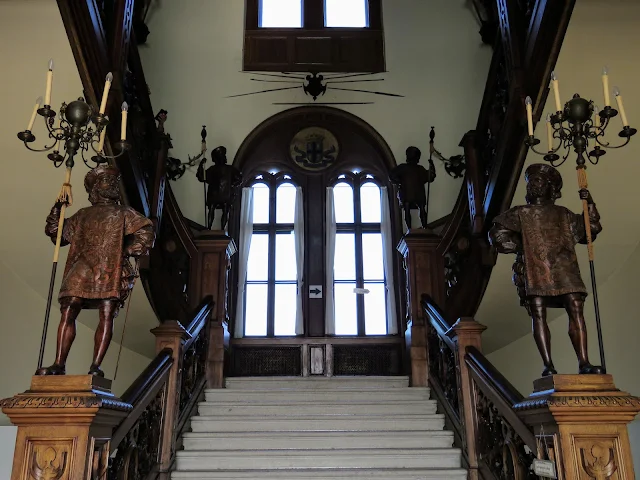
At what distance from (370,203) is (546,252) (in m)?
5.37

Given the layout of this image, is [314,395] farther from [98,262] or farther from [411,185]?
[411,185]

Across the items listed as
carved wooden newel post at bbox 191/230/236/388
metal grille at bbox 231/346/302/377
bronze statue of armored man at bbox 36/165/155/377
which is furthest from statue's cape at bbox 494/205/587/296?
metal grille at bbox 231/346/302/377

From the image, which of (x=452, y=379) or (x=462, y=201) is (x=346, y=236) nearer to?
(x=462, y=201)

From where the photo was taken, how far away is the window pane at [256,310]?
798 cm

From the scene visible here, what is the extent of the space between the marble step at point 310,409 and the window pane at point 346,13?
586 centimetres

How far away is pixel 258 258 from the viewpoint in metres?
8.29

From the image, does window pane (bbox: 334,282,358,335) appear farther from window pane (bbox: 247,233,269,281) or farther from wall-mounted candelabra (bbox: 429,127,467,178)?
wall-mounted candelabra (bbox: 429,127,467,178)

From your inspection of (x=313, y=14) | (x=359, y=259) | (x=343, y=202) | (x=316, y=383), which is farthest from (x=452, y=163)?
(x=316, y=383)

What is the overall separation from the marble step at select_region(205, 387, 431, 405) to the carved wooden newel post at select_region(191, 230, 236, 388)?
1.89ft

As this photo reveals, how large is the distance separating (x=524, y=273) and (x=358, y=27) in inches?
253

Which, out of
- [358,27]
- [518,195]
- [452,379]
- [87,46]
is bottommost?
[452,379]

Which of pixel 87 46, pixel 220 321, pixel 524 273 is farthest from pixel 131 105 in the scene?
pixel 524 273

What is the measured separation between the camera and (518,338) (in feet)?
23.3

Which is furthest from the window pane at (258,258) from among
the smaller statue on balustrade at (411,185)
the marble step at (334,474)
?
the marble step at (334,474)
